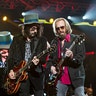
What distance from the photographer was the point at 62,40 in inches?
174

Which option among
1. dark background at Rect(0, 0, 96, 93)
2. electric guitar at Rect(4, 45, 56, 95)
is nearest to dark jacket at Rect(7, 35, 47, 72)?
electric guitar at Rect(4, 45, 56, 95)

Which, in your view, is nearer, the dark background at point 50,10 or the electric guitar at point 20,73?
the electric guitar at point 20,73

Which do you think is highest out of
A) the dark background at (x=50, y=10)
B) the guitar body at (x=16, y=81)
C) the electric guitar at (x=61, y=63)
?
the dark background at (x=50, y=10)

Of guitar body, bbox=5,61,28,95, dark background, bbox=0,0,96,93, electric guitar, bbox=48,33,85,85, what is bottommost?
guitar body, bbox=5,61,28,95

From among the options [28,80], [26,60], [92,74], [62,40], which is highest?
[62,40]

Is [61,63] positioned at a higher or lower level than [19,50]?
lower

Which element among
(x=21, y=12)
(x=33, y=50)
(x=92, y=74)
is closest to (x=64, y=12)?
(x=21, y=12)

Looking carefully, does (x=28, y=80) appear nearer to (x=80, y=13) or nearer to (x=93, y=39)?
(x=80, y=13)

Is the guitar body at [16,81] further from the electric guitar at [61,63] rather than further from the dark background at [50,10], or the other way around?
the dark background at [50,10]

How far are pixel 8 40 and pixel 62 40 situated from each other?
145 cm

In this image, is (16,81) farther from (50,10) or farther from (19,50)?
(50,10)

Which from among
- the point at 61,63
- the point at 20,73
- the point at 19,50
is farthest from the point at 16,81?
the point at 61,63

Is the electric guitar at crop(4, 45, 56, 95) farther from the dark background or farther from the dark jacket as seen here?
the dark background

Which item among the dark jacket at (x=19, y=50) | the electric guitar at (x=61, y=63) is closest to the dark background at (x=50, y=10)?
the dark jacket at (x=19, y=50)
